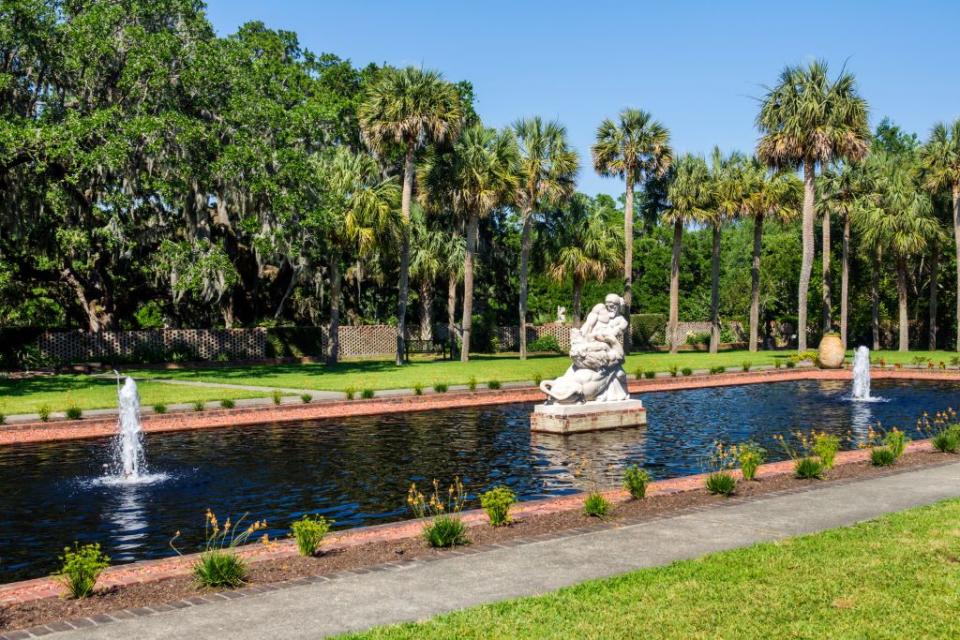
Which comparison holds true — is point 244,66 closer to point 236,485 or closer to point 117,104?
point 117,104

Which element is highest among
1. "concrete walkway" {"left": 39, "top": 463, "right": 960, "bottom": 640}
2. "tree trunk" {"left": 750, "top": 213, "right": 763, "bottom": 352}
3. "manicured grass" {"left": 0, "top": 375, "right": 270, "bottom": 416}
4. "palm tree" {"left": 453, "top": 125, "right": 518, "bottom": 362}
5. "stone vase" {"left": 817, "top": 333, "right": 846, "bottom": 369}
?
"palm tree" {"left": 453, "top": 125, "right": 518, "bottom": 362}

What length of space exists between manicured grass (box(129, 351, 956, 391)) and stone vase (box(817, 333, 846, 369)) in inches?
115

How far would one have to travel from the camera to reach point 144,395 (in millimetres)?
29312

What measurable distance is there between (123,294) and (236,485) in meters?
34.0

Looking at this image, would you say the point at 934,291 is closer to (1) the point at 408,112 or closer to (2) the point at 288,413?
(1) the point at 408,112

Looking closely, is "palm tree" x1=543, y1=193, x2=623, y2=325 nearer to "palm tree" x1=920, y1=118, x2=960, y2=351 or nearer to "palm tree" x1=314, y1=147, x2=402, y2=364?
"palm tree" x1=314, y1=147, x2=402, y2=364

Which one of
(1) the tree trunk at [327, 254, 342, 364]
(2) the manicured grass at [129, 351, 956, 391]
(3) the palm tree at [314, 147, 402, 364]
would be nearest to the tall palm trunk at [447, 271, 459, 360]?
(2) the manicured grass at [129, 351, 956, 391]

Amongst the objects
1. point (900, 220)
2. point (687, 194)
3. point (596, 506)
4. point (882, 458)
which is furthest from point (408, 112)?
point (596, 506)

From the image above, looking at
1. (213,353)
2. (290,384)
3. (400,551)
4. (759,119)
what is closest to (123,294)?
(213,353)

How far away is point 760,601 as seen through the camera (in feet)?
25.9

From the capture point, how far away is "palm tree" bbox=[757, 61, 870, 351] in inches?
1989

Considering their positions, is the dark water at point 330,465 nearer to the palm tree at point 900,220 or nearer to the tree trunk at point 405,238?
the tree trunk at point 405,238

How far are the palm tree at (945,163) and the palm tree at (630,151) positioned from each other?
16.1 metres

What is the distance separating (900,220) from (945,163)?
174 inches
